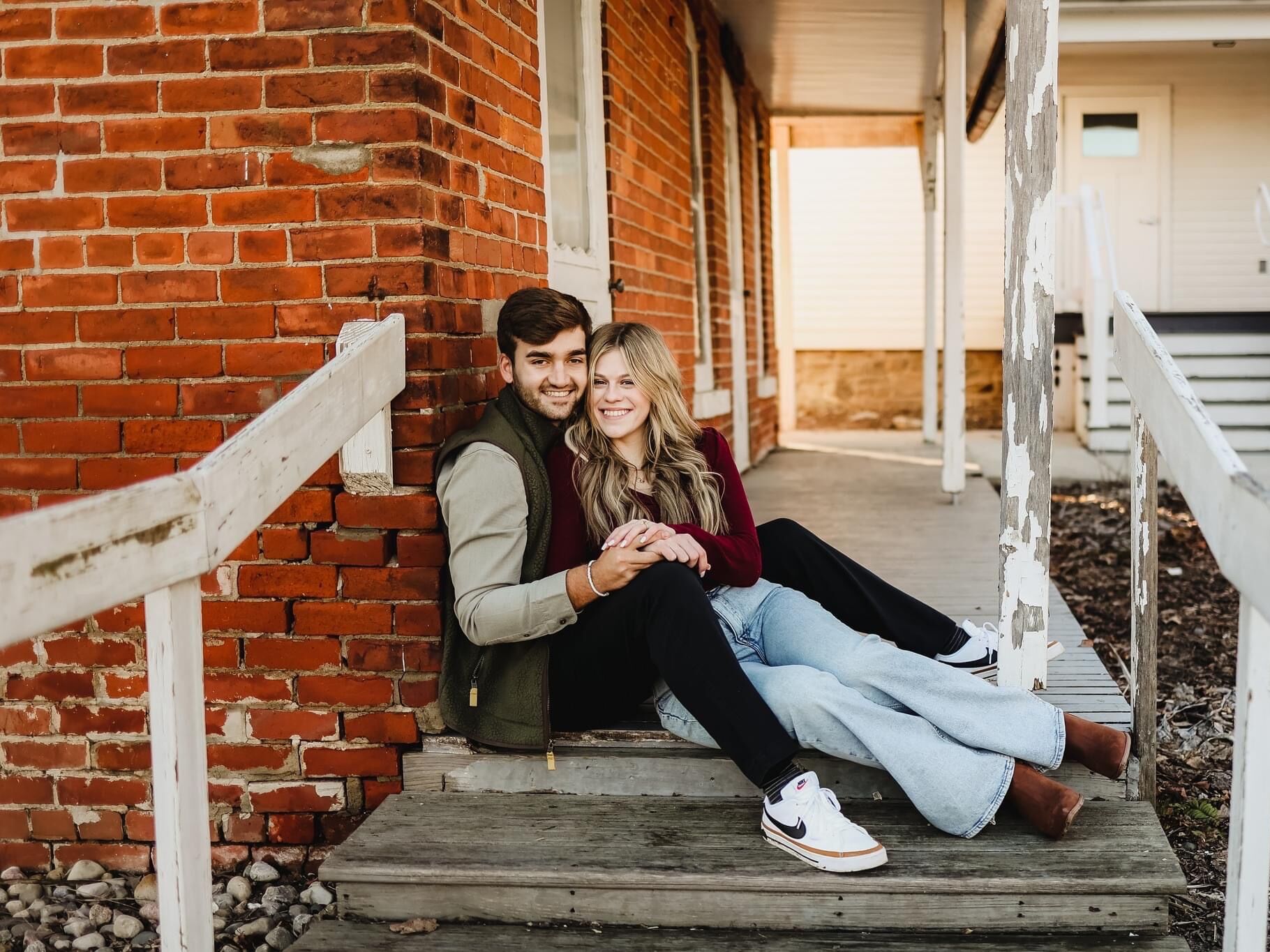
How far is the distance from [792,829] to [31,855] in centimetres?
192

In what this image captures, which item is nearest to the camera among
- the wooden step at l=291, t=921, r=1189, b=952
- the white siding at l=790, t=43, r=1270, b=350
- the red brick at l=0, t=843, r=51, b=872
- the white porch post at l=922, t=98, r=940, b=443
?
the wooden step at l=291, t=921, r=1189, b=952

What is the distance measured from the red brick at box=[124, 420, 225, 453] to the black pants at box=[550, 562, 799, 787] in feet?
3.12

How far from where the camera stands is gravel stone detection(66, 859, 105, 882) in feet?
9.71

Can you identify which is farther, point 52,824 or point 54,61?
point 52,824

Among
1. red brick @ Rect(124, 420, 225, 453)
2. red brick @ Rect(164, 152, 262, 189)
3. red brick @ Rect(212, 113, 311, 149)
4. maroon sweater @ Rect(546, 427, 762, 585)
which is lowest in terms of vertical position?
maroon sweater @ Rect(546, 427, 762, 585)

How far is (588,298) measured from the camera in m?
4.30

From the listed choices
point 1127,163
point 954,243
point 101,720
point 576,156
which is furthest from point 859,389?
point 101,720

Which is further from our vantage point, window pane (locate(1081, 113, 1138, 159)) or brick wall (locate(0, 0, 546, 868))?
window pane (locate(1081, 113, 1138, 159))

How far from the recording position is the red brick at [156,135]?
275 cm

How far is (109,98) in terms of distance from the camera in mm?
2762

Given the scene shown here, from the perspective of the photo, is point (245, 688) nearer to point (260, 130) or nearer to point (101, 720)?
point (101, 720)

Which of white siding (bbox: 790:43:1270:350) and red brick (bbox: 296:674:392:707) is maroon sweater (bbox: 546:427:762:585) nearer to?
red brick (bbox: 296:674:392:707)

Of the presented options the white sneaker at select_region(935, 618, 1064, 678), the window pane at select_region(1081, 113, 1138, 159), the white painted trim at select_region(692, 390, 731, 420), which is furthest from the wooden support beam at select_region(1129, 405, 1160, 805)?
the window pane at select_region(1081, 113, 1138, 159)

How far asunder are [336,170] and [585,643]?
1.20 metres
